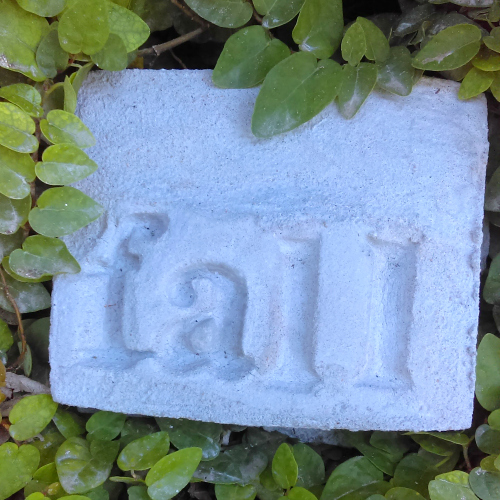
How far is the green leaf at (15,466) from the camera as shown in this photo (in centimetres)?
79

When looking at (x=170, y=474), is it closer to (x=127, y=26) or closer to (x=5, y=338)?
(x=5, y=338)

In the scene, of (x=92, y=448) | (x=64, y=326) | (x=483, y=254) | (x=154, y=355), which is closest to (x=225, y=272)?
(x=154, y=355)

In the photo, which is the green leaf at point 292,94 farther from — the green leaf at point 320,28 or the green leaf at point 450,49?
the green leaf at point 450,49

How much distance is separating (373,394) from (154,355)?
14.8 inches

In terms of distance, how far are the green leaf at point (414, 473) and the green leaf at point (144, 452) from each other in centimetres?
45

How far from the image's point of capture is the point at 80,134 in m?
0.73

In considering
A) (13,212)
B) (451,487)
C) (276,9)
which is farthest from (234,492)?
(276,9)

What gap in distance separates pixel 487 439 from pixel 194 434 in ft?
1.77

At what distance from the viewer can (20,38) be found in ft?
2.39

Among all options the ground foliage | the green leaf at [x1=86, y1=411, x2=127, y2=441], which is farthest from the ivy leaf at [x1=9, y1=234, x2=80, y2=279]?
the green leaf at [x1=86, y1=411, x2=127, y2=441]

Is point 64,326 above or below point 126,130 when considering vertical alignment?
below

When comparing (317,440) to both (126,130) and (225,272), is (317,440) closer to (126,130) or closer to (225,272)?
(225,272)

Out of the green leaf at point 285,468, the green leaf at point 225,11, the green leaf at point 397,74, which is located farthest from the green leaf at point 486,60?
the green leaf at point 285,468

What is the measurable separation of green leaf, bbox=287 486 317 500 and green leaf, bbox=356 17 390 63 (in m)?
0.74
